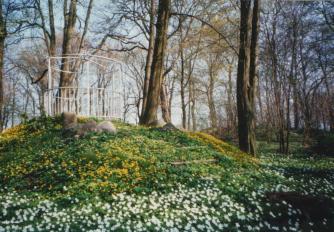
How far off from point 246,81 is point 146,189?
7.77 metres

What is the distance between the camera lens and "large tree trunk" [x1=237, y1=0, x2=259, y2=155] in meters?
14.3

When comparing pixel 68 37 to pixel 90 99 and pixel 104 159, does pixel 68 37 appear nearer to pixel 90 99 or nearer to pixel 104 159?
pixel 90 99

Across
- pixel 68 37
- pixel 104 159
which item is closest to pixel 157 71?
pixel 68 37

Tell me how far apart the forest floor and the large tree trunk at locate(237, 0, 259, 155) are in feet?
6.90

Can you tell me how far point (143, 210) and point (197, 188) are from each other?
1.81 m

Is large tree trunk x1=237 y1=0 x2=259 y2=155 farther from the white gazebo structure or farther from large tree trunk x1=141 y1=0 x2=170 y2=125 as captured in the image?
the white gazebo structure

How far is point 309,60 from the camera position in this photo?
29.4 m

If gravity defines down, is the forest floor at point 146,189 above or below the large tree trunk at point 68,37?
below

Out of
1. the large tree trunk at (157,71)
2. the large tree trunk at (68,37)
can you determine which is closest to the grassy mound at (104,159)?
the large tree trunk at (157,71)

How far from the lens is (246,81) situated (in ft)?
47.7

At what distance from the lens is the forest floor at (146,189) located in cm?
705

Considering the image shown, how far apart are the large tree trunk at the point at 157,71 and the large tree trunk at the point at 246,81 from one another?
327cm

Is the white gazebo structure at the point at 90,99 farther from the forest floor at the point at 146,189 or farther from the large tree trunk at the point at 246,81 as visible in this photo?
the large tree trunk at the point at 246,81

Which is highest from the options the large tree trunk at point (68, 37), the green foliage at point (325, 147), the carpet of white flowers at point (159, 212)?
the large tree trunk at point (68, 37)
